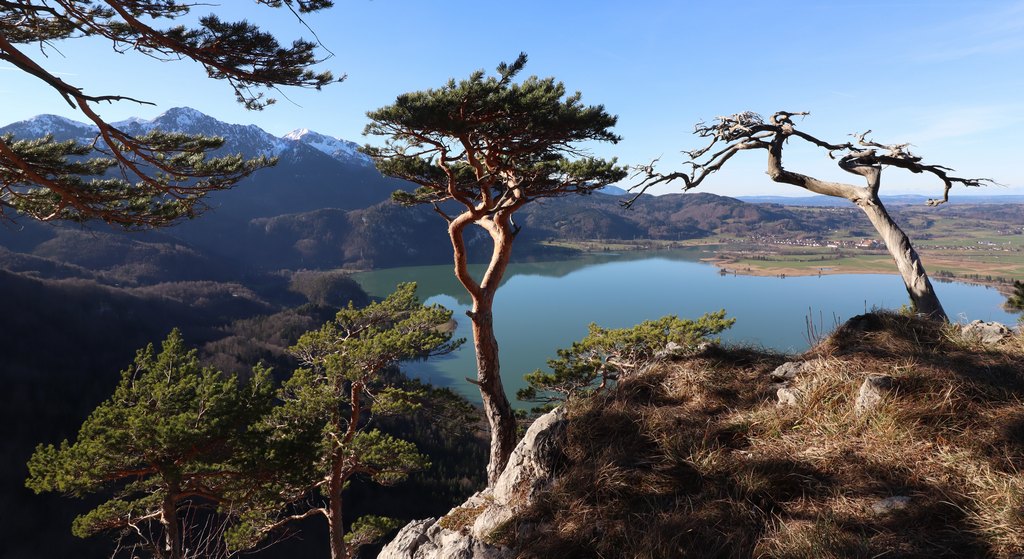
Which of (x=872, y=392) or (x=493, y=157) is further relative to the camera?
(x=493, y=157)

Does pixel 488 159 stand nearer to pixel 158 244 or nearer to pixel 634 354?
pixel 634 354

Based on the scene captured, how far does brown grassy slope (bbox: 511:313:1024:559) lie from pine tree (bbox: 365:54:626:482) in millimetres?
2878

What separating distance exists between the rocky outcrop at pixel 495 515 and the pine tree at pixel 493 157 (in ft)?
7.35

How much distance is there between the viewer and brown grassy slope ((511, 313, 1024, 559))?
1.88m

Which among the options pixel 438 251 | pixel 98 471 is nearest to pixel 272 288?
pixel 438 251

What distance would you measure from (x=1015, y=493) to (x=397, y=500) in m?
33.0

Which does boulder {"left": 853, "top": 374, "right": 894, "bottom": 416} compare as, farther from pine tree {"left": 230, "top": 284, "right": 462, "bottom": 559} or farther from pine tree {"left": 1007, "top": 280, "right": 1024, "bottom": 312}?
pine tree {"left": 230, "top": 284, "right": 462, "bottom": 559}

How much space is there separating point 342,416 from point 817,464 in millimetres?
6679

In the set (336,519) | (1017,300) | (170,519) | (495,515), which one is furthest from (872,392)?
(336,519)

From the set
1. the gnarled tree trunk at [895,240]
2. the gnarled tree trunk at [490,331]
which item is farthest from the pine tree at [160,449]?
the gnarled tree trunk at [895,240]

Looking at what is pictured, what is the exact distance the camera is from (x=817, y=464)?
2377mm

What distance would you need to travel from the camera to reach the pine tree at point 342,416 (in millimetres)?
6340

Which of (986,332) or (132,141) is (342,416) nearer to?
(132,141)

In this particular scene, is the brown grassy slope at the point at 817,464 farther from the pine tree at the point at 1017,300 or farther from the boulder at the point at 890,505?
the pine tree at the point at 1017,300
